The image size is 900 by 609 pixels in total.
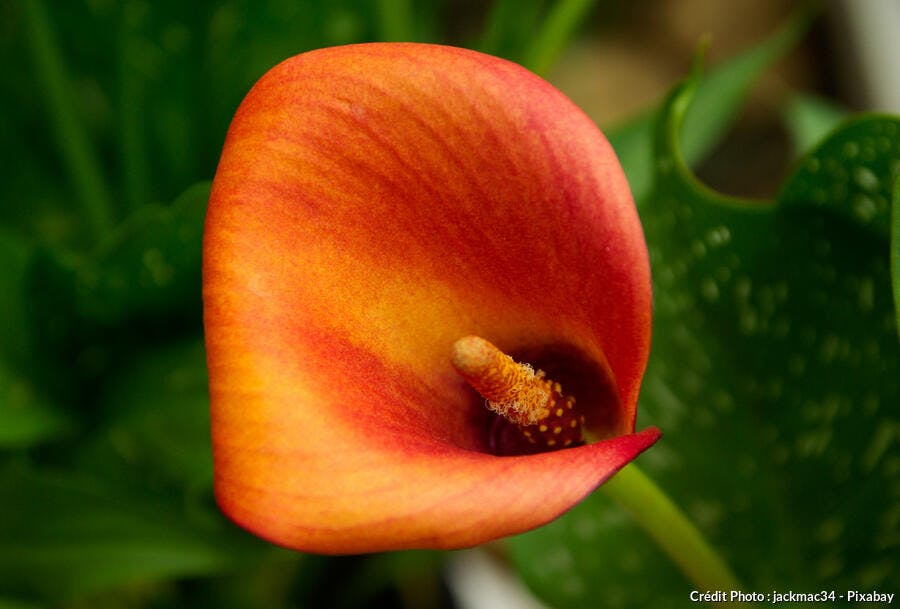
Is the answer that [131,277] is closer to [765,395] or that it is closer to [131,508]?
[131,508]

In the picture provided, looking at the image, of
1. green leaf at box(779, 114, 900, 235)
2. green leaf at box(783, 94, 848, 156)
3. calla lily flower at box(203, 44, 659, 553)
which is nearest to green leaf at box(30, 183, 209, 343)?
calla lily flower at box(203, 44, 659, 553)

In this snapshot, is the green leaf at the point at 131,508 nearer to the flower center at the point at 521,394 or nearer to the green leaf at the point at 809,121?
the flower center at the point at 521,394

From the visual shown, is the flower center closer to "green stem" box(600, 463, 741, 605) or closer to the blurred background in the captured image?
"green stem" box(600, 463, 741, 605)

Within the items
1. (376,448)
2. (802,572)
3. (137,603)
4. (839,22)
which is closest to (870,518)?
(802,572)

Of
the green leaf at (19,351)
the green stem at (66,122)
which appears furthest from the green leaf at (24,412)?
the green stem at (66,122)

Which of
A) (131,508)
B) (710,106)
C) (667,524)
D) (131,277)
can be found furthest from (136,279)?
(710,106)
